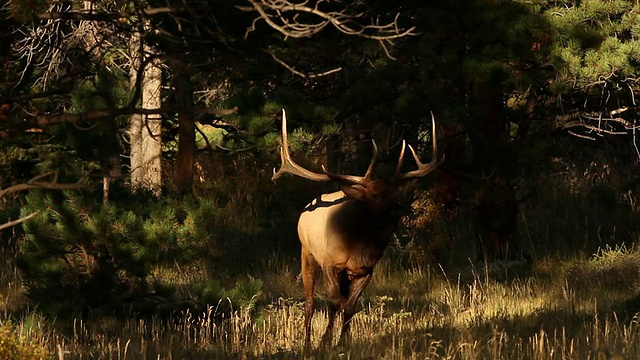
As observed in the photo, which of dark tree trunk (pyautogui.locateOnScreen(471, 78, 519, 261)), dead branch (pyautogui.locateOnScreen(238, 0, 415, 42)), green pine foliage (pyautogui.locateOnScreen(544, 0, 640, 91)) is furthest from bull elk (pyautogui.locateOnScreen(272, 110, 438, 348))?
dark tree trunk (pyautogui.locateOnScreen(471, 78, 519, 261))

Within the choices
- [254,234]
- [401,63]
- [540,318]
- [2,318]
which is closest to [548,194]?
[254,234]

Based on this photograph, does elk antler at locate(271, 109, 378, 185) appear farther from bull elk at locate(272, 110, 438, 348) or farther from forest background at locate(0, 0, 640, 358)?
forest background at locate(0, 0, 640, 358)

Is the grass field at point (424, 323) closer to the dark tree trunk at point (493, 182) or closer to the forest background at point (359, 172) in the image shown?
the forest background at point (359, 172)

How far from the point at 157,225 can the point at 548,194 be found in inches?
364

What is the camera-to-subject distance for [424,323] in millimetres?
10023

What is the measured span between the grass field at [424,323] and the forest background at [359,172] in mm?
42

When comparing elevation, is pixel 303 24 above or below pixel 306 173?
above

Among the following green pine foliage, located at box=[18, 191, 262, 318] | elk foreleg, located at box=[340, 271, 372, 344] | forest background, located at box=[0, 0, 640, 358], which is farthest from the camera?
green pine foliage, located at box=[18, 191, 262, 318]

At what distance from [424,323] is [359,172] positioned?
4.80 meters

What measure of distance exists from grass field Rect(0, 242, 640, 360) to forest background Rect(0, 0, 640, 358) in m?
0.04

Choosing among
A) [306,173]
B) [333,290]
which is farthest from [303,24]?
[333,290]

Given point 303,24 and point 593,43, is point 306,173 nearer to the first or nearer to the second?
point 303,24

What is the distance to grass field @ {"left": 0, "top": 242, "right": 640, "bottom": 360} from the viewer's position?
26.4ft

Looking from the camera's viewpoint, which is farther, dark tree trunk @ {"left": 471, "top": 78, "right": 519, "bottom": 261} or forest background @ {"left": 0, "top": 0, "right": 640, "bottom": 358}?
dark tree trunk @ {"left": 471, "top": 78, "right": 519, "bottom": 261}
